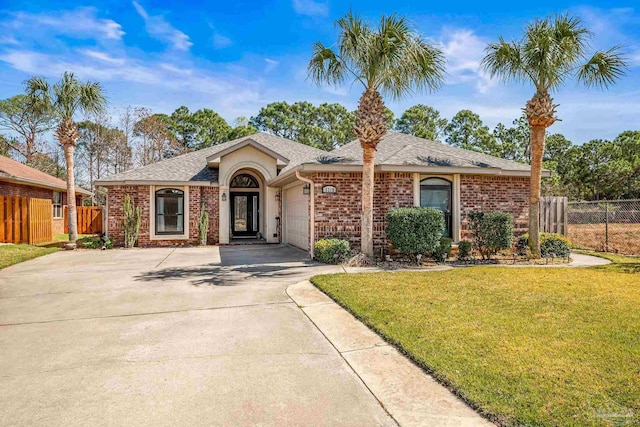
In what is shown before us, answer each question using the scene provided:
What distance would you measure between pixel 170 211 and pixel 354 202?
8796 mm

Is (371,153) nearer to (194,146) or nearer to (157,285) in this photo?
(157,285)

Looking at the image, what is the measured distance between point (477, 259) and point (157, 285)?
336 inches

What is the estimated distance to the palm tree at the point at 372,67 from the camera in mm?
9758

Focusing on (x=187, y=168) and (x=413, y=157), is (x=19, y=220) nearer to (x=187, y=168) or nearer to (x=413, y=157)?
(x=187, y=168)

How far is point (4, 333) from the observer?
5.07 metres

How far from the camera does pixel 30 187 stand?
1961 cm

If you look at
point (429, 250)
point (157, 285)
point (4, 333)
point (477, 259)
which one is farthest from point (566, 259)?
point (4, 333)

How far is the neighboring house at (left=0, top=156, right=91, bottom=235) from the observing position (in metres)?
17.1

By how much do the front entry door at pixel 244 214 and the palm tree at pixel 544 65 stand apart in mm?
11901

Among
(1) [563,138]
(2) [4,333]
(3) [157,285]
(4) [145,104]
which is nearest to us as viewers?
(2) [4,333]

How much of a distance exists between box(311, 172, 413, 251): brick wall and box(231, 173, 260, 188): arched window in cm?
816

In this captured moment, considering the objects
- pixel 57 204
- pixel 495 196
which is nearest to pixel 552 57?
pixel 495 196

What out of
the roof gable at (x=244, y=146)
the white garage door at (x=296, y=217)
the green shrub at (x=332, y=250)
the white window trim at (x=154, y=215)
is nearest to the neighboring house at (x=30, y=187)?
the white window trim at (x=154, y=215)

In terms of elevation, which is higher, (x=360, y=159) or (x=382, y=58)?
(x=382, y=58)
